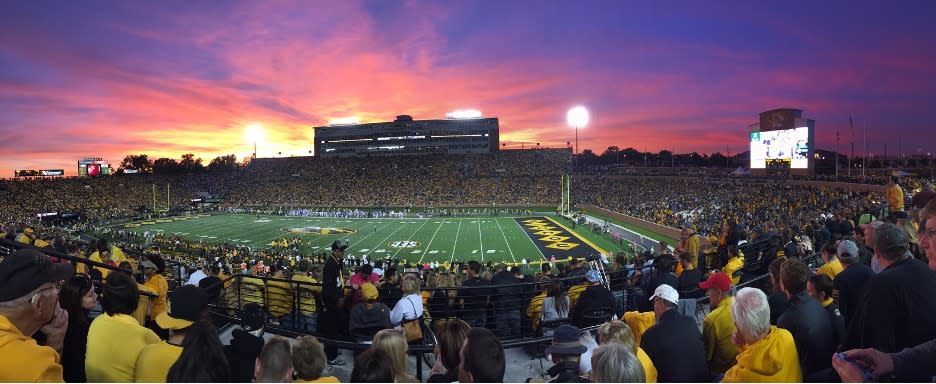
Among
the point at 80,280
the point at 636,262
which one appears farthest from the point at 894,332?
the point at 636,262

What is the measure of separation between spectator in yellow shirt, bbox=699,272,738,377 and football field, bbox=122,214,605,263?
72.8 feet

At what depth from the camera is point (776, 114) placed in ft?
174

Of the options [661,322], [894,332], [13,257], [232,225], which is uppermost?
[13,257]

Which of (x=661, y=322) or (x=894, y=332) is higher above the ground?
(x=894, y=332)

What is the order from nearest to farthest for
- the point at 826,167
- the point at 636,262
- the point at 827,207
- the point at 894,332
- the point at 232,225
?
the point at 894,332
the point at 636,262
the point at 827,207
the point at 232,225
the point at 826,167

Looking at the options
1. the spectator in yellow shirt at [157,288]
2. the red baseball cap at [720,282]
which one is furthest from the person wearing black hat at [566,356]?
the spectator in yellow shirt at [157,288]

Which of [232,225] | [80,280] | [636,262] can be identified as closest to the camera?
[80,280]

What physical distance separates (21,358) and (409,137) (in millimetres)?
110005

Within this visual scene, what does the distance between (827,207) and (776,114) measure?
28155 millimetres

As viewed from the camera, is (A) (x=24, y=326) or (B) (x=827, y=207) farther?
(B) (x=827, y=207)

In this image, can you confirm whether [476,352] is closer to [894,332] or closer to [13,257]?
[894,332]

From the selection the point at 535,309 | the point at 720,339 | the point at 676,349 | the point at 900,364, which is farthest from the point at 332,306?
the point at 900,364

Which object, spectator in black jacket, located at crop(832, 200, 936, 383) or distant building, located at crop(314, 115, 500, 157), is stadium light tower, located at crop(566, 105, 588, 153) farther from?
distant building, located at crop(314, 115, 500, 157)

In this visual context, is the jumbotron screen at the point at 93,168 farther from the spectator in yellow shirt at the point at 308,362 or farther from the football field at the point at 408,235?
Answer: the spectator in yellow shirt at the point at 308,362
